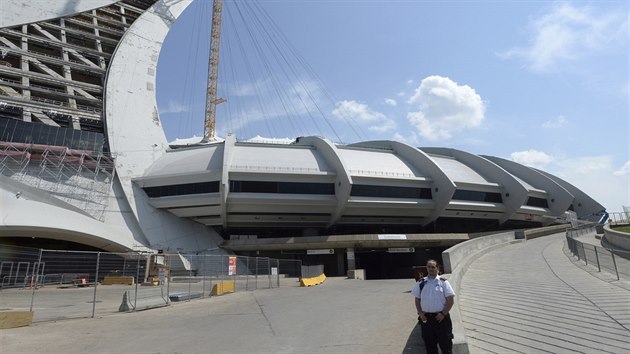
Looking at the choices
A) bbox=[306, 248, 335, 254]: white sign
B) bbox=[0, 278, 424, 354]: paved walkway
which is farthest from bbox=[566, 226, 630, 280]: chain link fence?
bbox=[306, 248, 335, 254]: white sign

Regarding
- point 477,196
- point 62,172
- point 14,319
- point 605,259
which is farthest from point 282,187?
point 14,319

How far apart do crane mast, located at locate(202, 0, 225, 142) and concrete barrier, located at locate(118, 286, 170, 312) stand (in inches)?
2568

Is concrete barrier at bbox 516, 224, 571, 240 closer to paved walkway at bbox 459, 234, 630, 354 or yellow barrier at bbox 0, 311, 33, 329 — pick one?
paved walkway at bbox 459, 234, 630, 354

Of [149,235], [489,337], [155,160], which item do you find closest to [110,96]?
[155,160]

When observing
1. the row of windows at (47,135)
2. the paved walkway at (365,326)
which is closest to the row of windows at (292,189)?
the row of windows at (47,135)

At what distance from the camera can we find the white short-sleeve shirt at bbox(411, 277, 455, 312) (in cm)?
511

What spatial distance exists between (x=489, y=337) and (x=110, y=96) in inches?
2008

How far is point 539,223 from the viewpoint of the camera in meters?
60.5

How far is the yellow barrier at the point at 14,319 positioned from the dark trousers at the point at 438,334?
10077 mm

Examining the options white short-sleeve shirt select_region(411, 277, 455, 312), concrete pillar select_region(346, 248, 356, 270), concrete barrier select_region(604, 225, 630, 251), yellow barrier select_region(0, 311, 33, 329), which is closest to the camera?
white short-sleeve shirt select_region(411, 277, 455, 312)

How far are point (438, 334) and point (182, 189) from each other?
40526 millimetres

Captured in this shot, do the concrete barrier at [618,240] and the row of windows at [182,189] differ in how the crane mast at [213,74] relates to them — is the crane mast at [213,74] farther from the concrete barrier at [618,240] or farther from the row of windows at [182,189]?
the concrete barrier at [618,240]

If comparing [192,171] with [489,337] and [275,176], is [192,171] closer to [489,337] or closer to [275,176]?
[275,176]

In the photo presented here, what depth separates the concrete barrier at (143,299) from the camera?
41.0 feet
